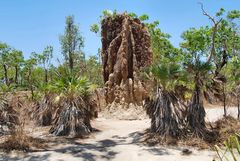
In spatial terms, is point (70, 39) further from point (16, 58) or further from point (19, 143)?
point (19, 143)

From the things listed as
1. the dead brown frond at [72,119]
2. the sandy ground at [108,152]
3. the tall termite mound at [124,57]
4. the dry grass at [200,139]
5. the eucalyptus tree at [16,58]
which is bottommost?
the sandy ground at [108,152]

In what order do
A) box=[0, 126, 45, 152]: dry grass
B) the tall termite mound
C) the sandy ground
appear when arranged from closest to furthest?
the sandy ground → box=[0, 126, 45, 152]: dry grass → the tall termite mound

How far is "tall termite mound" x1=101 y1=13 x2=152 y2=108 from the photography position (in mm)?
18953

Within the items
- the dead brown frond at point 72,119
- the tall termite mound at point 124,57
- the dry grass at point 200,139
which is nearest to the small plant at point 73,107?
the dead brown frond at point 72,119

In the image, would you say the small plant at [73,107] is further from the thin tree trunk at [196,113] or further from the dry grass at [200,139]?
the thin tree trunk at [196,113]

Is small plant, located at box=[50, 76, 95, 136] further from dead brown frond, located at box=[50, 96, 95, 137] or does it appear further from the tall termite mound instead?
the tall termite mound

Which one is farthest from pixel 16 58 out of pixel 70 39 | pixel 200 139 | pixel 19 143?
pixel 200 139

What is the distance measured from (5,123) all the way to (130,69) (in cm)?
941

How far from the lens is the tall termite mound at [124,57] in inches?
746

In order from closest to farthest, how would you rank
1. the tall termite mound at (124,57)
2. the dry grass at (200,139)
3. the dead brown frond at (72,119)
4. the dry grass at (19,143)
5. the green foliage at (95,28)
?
the dry grass at (19,143)
the dry grass at (200,139)
the dead brown frond at (72,119)
the tall termite mound at (124,57)
the green foliage at (95,28)

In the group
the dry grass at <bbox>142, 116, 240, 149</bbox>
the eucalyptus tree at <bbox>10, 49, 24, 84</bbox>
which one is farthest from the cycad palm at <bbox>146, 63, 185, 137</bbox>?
the eucalyptus tree at <bbox>10, 49, 24, 84</bbox>

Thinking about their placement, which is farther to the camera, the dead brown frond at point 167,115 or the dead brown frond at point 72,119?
the dead brown frond at point 72,119

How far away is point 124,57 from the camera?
19.0 m

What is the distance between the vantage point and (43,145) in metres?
10.9
